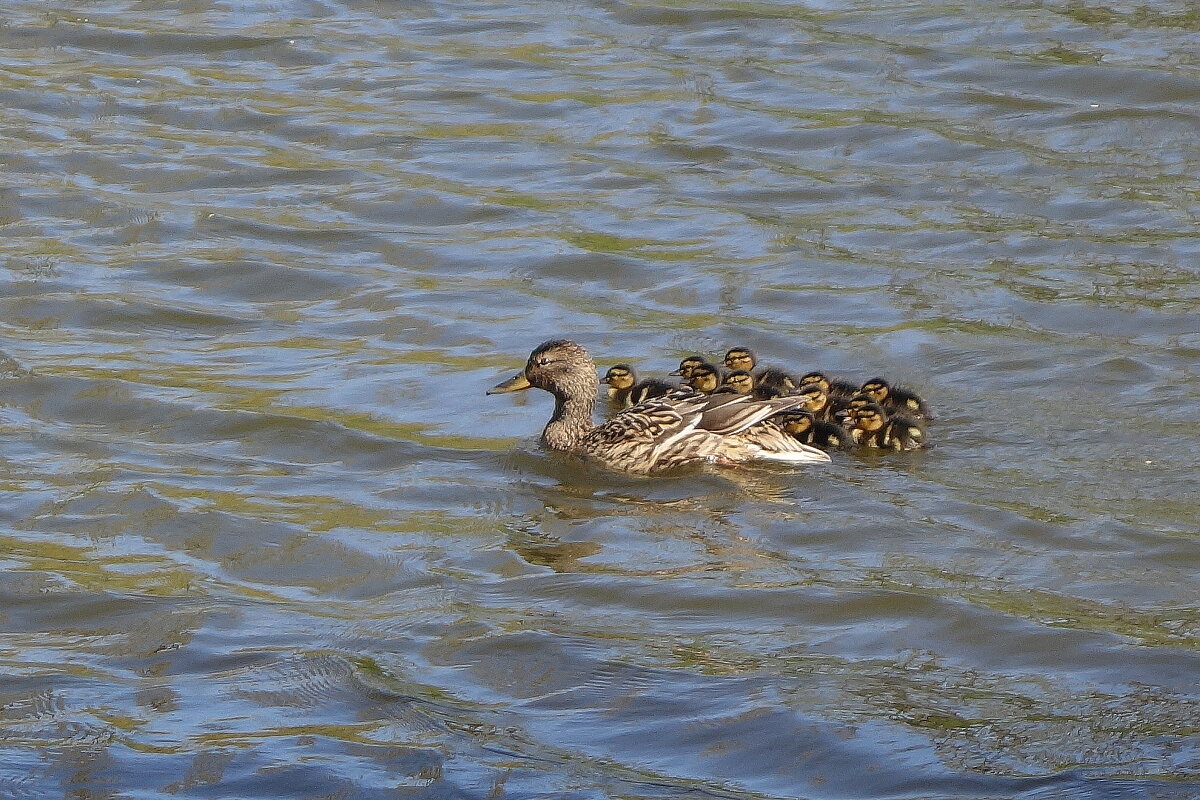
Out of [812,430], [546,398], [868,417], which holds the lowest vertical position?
[546,398]

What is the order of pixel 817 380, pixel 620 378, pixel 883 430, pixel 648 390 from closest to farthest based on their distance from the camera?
pixel 883 430 < pixel 817 380 < pixel 648 390 < pixel 620 378

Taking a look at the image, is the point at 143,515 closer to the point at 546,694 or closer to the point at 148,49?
the point at 546,694

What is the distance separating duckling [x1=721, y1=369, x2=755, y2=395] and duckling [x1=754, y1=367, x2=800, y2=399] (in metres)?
0.03

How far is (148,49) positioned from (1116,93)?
6.81 meters

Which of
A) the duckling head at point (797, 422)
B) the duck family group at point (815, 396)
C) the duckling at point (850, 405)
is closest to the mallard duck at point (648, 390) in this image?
the duck family group at point (815, 396)

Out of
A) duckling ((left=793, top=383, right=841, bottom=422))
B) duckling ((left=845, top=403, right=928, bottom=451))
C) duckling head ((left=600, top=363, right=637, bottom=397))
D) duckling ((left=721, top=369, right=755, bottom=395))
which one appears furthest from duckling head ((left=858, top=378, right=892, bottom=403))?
duckling head ((left=600, top=363, right=637, bottom=397))

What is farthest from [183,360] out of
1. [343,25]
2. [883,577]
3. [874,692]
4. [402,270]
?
[343,25]

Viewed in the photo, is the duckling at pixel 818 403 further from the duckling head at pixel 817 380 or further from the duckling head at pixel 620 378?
the duckling head at pixel 620 378

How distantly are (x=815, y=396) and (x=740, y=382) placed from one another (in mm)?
370

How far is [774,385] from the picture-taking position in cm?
828

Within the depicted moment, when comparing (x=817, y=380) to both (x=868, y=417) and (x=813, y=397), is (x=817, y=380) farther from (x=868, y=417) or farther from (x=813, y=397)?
(x=868, y=417)

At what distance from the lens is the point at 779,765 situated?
16.8 feet

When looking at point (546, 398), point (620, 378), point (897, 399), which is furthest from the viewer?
point (546, 398)

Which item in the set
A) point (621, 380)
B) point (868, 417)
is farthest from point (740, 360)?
point (868, 417)
